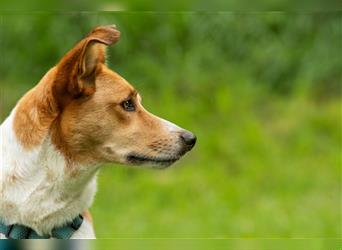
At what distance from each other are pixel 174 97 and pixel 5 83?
1.41 metres

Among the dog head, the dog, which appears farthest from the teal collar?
the dog head

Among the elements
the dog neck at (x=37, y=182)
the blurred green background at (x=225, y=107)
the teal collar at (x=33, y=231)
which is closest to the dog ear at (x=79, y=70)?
the dog neck at (x=37, y=182)

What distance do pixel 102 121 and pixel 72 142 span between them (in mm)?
148

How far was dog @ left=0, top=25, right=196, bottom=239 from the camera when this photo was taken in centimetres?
391

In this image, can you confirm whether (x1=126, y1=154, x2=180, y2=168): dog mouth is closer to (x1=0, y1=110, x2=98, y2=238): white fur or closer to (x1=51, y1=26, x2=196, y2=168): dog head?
(x1=51, y1=26, x2=196, y2=168): dog head

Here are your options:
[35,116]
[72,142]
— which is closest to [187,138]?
[72,142]

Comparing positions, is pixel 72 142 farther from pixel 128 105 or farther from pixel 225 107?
pixel 225 107

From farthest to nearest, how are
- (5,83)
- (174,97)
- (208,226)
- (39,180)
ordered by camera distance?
(174,97), (5,83), (208,226), (39,180)

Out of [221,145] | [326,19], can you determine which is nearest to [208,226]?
[221,145]

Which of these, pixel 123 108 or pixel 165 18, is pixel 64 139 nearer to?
pixel 123 108

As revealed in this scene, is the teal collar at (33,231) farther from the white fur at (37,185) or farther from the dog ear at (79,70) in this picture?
the dog ear at (79,70)

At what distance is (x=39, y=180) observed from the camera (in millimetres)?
3941

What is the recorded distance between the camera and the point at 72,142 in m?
4.03

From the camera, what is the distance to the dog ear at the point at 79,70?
155 inches
